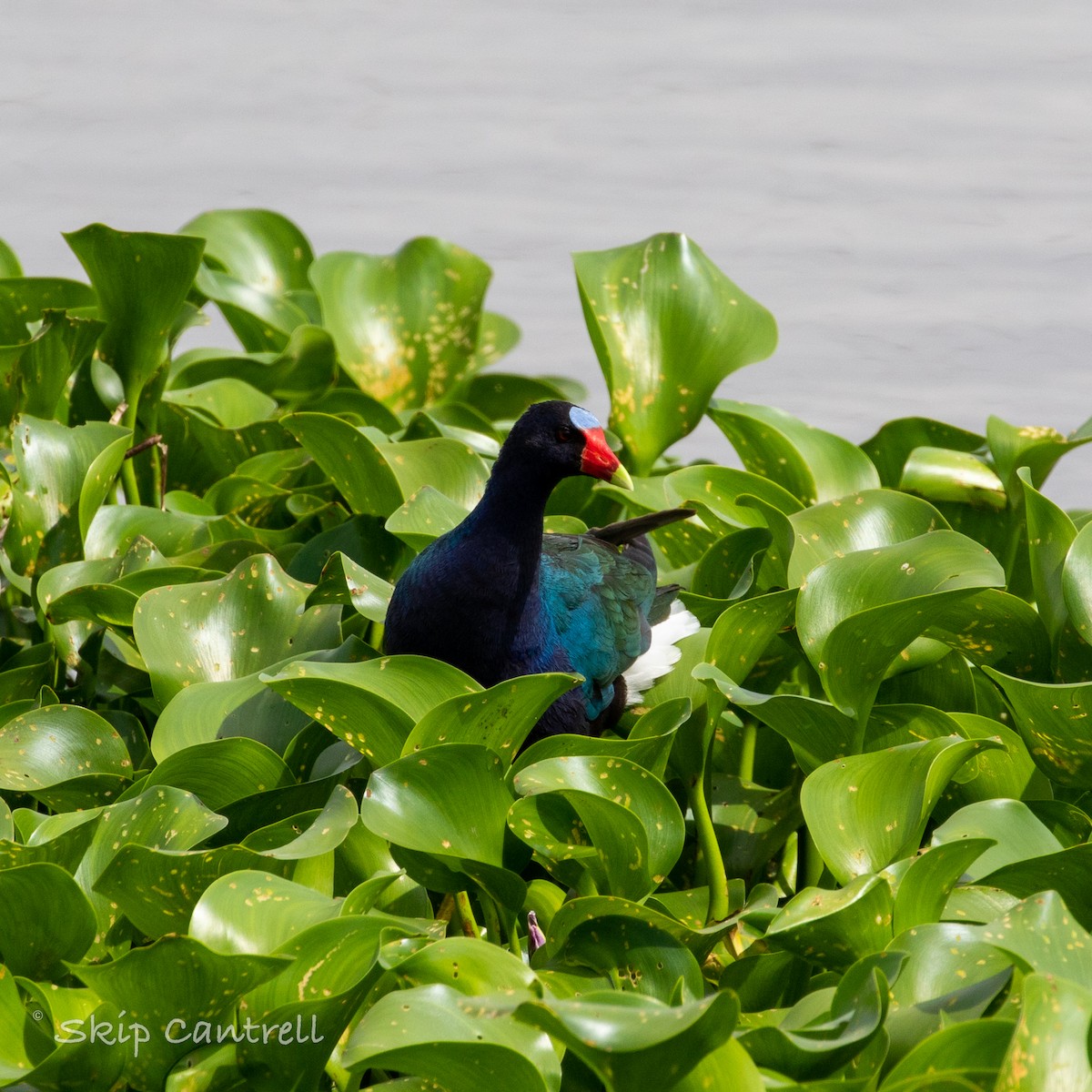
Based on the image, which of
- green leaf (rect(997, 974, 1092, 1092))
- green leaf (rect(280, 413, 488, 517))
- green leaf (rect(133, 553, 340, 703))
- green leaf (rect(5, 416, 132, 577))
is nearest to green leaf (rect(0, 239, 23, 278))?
green leaf (rect(5, 416, 132, 577))

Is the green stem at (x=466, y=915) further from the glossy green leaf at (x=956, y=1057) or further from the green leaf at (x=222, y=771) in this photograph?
the glossy green leaf at (x=956, y=1057)

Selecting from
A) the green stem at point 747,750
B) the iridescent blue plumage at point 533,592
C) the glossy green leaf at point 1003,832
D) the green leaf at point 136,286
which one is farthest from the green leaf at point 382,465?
the glossy green leaf at point 1003,832

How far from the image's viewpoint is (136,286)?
2096mm

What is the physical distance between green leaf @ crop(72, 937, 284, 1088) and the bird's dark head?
97 centimetres

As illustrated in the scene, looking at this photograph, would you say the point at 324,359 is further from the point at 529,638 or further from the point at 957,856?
the point at 957,856

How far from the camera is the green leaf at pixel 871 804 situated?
135cm

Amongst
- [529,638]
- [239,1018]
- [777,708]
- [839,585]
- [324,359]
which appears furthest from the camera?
[324,359]

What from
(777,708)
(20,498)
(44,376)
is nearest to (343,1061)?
(777,708)

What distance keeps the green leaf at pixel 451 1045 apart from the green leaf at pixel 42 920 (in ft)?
0.96

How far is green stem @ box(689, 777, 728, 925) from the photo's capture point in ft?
4.97

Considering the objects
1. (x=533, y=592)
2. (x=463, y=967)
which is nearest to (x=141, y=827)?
(x=463, y=967)

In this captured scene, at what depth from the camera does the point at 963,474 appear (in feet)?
6.95

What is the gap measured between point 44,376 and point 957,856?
1.48 meters

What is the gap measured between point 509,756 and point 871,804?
0.36 meters
